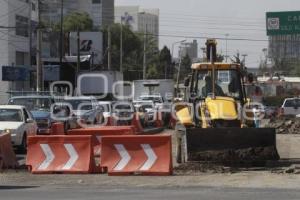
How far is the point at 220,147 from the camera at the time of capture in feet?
55.4

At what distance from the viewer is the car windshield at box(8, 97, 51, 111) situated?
27578mm

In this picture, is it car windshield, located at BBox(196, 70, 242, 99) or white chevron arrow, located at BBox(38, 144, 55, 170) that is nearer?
white chevron arrow, located at BBox(38, 144, 55, 170)

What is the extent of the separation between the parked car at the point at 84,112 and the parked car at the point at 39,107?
1367 millimetres

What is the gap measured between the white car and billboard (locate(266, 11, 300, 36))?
1858cm

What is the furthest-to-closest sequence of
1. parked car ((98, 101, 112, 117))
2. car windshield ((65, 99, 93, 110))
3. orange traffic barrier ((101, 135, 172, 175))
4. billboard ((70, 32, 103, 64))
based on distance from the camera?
1. billboard ((70, 32, 103, 64))
2. parked car ((98, 101, 112, 117))
3. car windshield ((65, 99, 93, 110))
4. orange traffic barrier ((101, 135, 172, 175))

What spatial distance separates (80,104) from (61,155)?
623 inches

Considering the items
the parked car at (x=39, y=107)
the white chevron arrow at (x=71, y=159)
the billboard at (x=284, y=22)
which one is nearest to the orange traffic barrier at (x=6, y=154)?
the white chevron arrow at (x=71, y=159)

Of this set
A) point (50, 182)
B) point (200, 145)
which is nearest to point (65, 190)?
point (50, 182)

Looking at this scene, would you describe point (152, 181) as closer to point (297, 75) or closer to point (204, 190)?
point (204, 190)

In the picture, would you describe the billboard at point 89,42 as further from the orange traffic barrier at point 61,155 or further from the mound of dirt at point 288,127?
the orange traffic barrier at point 61,155

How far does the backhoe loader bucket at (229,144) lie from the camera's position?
661 inches

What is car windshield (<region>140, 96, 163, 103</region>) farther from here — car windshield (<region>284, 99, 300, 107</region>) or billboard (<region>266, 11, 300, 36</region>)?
billboard (<region>266, 11, 300, 36</region>)

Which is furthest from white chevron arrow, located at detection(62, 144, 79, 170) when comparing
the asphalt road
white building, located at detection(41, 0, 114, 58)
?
white building, located at detection(41, 0, 114, 58)

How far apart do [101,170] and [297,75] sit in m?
131
